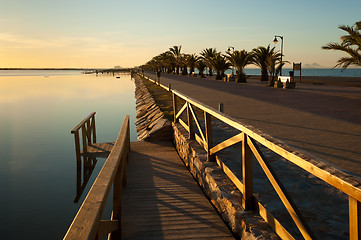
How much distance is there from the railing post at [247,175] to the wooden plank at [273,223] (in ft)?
0.35

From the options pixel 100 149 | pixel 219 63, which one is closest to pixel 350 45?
pixel 100 149

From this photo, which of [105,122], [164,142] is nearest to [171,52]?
[105,122]

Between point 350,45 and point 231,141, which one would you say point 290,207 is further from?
point 350,45

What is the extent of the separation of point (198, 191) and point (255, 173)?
4.12 feet

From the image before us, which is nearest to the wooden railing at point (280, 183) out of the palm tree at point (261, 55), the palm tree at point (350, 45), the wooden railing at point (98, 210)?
the wooden railing at point (98, 210)

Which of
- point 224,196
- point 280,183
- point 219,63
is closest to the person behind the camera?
point 280,183

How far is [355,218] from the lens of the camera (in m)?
1.84

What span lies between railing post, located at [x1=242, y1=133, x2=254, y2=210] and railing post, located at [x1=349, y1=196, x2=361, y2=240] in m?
1.66

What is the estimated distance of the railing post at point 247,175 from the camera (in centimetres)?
350

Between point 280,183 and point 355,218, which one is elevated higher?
point 355,218

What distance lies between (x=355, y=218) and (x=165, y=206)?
3288 millimetres

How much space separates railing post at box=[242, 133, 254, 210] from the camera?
350 cm

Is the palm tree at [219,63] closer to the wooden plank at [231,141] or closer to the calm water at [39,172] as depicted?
the calm water at [39,172]

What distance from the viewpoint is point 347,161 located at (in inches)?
198
